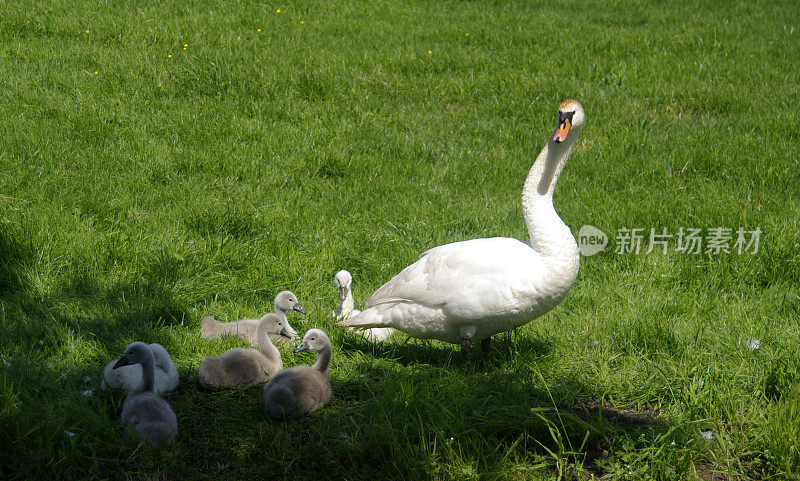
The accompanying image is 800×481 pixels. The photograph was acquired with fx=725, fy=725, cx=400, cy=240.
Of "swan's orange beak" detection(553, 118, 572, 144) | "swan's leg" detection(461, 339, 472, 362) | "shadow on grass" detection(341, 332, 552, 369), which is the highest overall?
"swan's orange beak" detection(553, 118, 572, 144)

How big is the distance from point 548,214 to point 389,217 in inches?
102

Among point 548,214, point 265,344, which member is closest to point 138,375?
point 265,344

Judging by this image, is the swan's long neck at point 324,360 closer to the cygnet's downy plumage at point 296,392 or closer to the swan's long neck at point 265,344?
the cygnet's downy plumage at point 296,392

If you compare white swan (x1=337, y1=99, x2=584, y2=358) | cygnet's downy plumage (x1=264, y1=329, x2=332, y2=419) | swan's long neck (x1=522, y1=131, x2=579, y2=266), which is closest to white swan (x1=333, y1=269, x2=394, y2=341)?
white swan (x1=337, y1=99, x2=584, y2=358)

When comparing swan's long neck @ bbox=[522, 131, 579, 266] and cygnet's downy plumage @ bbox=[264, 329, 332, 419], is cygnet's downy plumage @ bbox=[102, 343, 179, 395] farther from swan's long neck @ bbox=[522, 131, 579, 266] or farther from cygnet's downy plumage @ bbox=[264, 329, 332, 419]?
swan's long neck @ bbox=[522, 131, 579, 266]

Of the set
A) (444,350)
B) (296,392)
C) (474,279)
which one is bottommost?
(444,350)

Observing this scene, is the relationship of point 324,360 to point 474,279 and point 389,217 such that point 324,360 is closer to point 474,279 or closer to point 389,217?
point 474,279

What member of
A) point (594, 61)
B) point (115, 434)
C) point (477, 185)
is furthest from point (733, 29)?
point (115, 434)

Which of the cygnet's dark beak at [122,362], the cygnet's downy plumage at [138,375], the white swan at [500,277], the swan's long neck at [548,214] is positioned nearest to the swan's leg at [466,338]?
the white swan at [500,277]

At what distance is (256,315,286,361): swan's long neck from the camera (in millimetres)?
4766

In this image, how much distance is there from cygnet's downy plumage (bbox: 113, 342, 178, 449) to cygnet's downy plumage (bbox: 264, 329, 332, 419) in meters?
0.54

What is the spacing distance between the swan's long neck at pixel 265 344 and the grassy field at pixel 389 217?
0.84ft

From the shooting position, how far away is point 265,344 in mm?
4773

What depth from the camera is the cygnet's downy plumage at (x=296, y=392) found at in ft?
13.2
